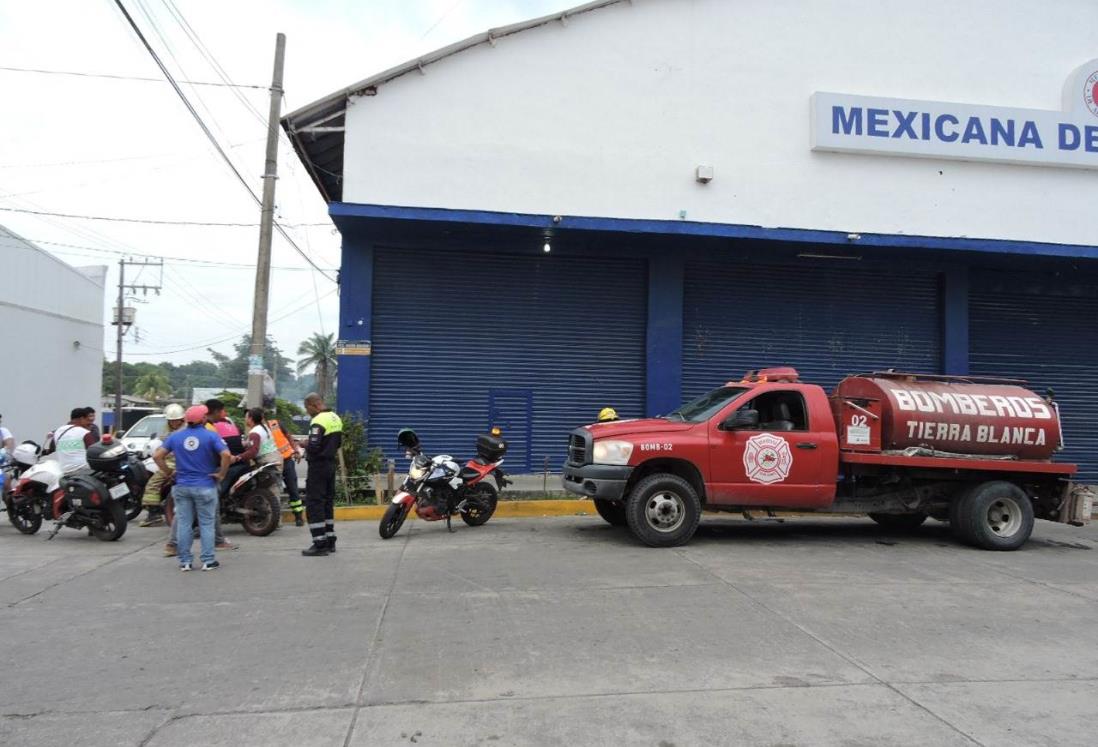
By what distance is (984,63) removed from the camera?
1446cm

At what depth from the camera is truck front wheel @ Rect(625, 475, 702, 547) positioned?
846 centimetres

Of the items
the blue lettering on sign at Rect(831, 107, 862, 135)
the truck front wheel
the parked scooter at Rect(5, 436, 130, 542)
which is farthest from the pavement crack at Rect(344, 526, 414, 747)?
the blue lettering on sign at Rect(831, 107, 862, 135)

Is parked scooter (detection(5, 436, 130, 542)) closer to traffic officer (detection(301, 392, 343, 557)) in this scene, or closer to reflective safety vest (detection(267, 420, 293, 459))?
reflective safety vest (detection(267, 420, 293, 459))

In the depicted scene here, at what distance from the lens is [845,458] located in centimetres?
890

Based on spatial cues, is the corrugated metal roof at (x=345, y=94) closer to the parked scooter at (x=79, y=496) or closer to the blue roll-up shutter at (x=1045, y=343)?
the parked scooter at (x=79, y=496)

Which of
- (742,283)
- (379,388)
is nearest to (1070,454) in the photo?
(742,283)

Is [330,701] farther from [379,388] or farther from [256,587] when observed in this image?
[379,388]

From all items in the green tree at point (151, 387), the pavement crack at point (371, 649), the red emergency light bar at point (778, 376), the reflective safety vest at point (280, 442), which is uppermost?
the green tree at point (151, 387)

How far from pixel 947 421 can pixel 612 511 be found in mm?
4241

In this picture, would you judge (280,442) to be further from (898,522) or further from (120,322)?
(120,322)

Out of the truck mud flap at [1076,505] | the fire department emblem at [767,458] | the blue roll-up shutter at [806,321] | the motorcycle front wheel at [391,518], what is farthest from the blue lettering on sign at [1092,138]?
the motorcycle front wheel at [391,518]

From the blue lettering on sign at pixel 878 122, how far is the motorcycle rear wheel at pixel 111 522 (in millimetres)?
13851

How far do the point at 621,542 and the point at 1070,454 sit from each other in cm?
1241

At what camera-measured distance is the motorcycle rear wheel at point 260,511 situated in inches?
376
